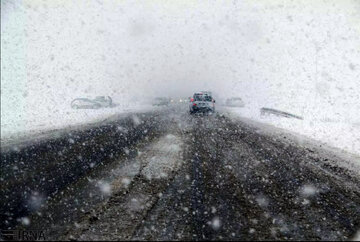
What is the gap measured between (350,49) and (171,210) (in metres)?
46.5

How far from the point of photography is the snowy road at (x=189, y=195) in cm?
332

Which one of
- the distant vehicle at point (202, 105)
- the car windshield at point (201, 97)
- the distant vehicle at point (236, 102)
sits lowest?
the distant vehicle at point (236, 102)

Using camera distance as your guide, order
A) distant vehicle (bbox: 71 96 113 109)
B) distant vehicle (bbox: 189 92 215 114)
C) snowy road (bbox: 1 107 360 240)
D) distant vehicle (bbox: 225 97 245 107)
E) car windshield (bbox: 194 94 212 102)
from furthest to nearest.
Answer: distant vehicle (bbox: 225 97 245 107)
distant vehicle (bbox: 71 96 113 109)
car windshield (bbox: 194 94 212 102)
distant vehicle (bbox: 189 92 215 114)
snowy road (bbox: 1 107 360 240)

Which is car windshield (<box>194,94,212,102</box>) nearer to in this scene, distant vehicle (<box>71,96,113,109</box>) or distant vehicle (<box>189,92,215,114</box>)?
distant vehicle (<box>189,92,215,114</box>)

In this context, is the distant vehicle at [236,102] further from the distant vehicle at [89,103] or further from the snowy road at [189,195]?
the snowy road at [189,195]

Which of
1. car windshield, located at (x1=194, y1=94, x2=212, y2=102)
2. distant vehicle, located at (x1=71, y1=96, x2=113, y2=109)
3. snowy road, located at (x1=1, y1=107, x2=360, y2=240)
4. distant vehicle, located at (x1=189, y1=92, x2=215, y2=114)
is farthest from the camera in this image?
distant vehicle, located at (x1=71, y1=96, x2=113, y2=109)

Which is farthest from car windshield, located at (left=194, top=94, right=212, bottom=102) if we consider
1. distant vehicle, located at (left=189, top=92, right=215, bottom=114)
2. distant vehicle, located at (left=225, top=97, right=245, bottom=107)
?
distant vehicle, located at (left=225, top=97, right=245, bottom=107)

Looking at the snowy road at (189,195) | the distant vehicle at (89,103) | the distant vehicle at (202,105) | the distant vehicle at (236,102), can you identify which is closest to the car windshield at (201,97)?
the distant vehicle at (202,105)

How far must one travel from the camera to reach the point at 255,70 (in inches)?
3118

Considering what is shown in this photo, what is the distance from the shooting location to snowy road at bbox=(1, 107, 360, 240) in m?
3.32

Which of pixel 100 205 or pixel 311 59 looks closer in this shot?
pixel 100 205

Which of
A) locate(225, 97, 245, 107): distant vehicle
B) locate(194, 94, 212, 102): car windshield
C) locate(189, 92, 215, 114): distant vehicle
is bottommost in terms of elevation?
locate(225, 97, 245, 107): distant vehicle

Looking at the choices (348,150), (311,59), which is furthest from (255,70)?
(348,150)

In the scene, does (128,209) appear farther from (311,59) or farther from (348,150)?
(311,59)
